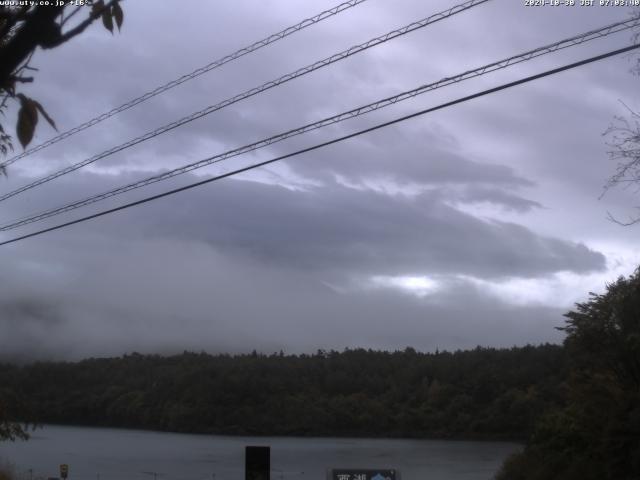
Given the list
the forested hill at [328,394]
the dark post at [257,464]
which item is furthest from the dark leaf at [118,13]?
the forested hill at [328,394]

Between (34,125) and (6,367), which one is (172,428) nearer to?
A: (6,367)

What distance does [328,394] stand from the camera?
73.2 metres

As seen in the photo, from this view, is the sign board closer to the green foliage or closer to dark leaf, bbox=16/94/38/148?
dark leaf, bbox=16/94/38/148

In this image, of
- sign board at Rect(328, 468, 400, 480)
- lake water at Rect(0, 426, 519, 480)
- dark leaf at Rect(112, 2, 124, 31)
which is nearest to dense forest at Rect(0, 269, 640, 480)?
lake water at Rect(0, 426, 519, 480)

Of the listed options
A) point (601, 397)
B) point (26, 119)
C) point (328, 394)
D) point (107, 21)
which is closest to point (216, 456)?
point (328, 394)

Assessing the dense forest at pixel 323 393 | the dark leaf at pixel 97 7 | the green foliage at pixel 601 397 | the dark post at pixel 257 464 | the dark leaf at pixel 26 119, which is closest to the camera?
the dark leaf at pixel 26 119

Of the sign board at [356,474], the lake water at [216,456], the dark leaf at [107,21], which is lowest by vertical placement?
the lake water at [216,456]

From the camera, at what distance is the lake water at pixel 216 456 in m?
40.7

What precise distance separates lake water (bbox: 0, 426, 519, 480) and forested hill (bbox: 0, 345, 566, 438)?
2028mm

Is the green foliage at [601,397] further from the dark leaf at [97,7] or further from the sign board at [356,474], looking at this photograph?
the dark leaf at [97,7]

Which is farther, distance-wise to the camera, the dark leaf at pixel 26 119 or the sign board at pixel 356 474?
Result: the sign board at pixel 356 474

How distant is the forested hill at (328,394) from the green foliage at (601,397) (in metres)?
24.4

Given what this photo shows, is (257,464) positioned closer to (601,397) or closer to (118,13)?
(118,13)

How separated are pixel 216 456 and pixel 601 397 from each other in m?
29.2
